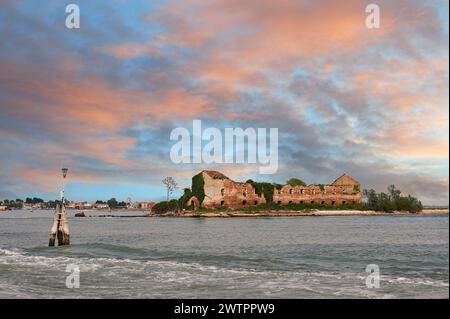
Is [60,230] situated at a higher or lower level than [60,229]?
lower

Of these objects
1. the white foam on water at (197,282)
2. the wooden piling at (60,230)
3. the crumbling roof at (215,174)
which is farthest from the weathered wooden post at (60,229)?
the crumbling roof at (215,174)

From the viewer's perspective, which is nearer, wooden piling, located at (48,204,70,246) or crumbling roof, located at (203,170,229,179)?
wooden piling, located at (48,204,70,246)

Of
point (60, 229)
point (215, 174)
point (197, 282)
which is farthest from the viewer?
point (215, 174)

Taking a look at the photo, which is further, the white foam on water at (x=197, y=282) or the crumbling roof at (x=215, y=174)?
the crumbling roof at (x=215, y=174)

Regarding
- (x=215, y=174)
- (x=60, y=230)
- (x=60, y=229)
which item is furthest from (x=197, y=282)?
(x=215, y=174)

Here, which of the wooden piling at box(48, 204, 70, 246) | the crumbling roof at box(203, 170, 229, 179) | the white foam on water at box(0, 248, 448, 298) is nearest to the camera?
the white foam on water at box(0, 248, 448, 298)

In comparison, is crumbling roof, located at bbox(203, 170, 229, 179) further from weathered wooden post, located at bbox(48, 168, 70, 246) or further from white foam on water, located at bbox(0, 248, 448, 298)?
white foam on water, located at bbox(0, 248, 448, 298)

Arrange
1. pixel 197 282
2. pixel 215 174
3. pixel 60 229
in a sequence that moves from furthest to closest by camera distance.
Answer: pixel 215 174 < pixel 60 229 < pixel 197 282

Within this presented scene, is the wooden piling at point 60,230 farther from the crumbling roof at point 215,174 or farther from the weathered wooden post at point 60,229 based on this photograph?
the crumbling roof at point 215,174

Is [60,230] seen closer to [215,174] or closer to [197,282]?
[197,282]

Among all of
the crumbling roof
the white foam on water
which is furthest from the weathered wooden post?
the crumbling roof

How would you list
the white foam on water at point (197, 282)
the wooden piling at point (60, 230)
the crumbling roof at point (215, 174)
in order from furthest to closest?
1. the crumbling roof at point (215, 174)
2. the wooden piling at point (60, 230)
3. the white foam on water at point (197, 282)
